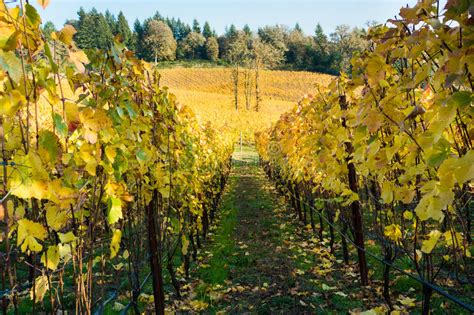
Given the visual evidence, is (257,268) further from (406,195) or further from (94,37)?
(94,37)

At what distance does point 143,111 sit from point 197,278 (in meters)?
3.03

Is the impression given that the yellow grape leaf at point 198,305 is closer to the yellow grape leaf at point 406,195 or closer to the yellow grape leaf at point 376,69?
the yellow grape leaf at point 406,195

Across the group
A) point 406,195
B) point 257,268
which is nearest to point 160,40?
point 257,268

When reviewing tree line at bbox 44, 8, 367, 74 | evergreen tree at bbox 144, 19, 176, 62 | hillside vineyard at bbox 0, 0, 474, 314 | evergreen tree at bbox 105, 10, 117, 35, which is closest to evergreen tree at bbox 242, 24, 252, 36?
tree line at bbox 44, 8, 367, 74

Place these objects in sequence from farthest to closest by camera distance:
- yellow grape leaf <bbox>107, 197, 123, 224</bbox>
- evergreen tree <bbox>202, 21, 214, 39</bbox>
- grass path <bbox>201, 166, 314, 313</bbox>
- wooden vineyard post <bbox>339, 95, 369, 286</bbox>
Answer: evergreen tree <bbox>202, 21, 214, 39</bbox>
wooden vineyard post <bbox>339, 95, 369, 286</bbox>
grass path <bbox>201, 166, 314, 313</bbox>
yellow grape leaf <bbox>107, 197, 123, 224</bbox>

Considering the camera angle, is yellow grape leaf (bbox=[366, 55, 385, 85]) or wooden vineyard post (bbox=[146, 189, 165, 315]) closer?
yellow grape leaf (bbox=[366, 55, 385, 85])

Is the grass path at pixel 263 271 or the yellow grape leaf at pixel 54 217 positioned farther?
the grass path at pixel 263 271

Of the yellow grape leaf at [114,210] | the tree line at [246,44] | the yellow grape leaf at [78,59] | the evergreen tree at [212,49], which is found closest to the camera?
the yellow grape leaf at [78,59]

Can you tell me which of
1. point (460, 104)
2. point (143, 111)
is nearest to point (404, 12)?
point (460, 104)

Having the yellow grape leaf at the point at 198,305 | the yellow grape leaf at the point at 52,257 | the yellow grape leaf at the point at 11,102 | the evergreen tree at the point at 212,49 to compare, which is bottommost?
the yellow grape leaf at the point at 198,305

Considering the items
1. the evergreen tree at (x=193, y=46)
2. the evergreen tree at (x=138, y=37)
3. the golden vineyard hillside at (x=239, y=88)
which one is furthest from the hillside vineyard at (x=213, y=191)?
the evergreen tree at (x=193, y=46)

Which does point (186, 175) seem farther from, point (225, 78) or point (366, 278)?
point (225, 78)

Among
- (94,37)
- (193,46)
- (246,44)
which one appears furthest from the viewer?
(193,46)

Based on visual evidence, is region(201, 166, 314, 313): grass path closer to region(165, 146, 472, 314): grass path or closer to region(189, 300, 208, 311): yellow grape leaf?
region(165, 146, 472, 314): grass path
